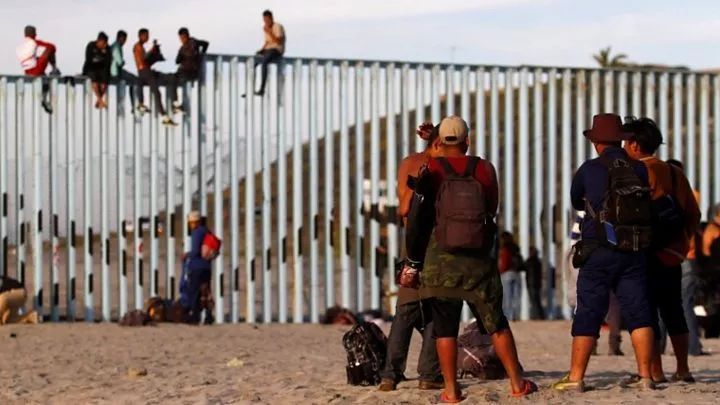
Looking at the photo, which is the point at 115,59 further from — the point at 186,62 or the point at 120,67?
the point at 186,62

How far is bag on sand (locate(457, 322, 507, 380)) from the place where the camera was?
10.5 m

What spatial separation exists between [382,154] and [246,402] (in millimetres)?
13549

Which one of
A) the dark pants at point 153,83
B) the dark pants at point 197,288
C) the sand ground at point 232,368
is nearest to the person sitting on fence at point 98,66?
the dark pants at point 153,83

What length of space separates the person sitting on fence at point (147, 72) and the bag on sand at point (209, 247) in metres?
1.76

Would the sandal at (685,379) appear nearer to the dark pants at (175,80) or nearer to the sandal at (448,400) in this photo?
the sandal at (448,400)

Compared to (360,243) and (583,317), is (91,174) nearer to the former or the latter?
(360,243)

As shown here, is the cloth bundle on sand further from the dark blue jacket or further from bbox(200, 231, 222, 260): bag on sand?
bbox(200, 231, 222, 260): bag on sand

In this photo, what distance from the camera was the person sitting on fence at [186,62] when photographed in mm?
19969

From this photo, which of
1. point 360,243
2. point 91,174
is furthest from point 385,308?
point 91,174

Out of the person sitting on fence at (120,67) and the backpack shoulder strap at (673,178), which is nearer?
the backpack shoulder strap at (673,178)

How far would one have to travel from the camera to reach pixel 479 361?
10484 millimetres

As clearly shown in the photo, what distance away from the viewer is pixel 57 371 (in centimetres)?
1296

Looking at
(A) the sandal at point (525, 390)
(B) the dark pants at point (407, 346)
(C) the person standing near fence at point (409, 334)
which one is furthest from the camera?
(B) the dark pants at point (407, 346)

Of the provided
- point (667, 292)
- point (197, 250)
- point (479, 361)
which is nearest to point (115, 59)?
point (197, 250)
